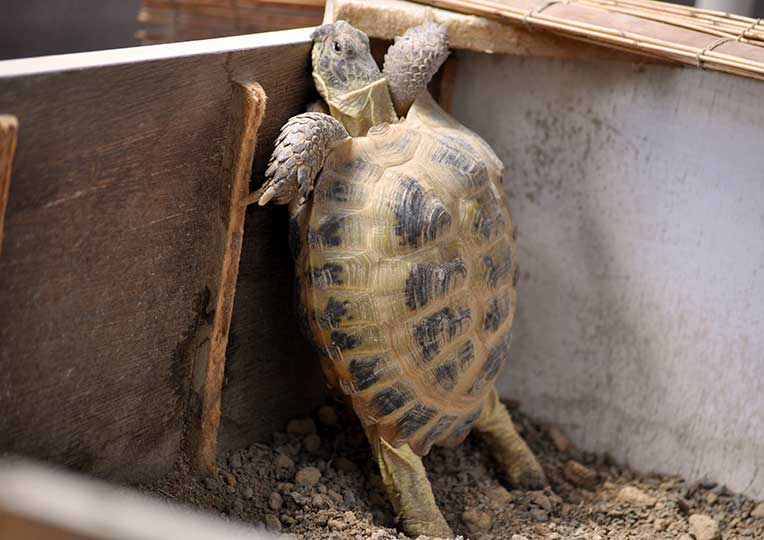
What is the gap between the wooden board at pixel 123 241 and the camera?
162 centimetres

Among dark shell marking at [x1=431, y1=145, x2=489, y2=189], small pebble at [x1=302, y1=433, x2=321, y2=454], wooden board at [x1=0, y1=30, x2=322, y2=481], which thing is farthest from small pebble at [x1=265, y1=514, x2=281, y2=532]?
dark shell marking at [x1=431, y1=145, x2=489, y2=189]

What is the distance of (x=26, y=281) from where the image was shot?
5.36 ft

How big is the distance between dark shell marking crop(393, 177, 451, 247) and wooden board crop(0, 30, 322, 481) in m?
0.29

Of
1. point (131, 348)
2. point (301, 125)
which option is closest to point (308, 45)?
point (301, 125)

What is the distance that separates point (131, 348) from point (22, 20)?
202 centimetres

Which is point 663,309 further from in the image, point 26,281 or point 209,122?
point 26,281

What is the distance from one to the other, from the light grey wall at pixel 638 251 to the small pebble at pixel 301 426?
0.70 meters

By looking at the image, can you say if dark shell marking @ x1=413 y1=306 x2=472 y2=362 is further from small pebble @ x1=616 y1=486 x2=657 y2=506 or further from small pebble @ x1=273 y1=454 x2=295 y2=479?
small pebble @ x1=616 y1=486 x2=657 y2=506

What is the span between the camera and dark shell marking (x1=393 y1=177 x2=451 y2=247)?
2.09 m

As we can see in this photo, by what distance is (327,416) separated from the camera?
2.58 metres

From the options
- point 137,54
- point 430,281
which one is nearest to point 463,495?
point 430,281

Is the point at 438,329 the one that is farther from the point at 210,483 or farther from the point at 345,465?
the point at 210,483

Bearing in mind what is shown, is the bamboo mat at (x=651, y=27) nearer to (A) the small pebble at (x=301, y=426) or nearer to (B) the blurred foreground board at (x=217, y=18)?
(B) the blurred foreground board at (x=217, y=18)

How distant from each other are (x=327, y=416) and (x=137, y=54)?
1158mm
